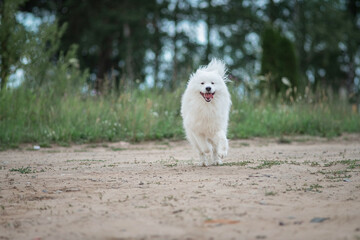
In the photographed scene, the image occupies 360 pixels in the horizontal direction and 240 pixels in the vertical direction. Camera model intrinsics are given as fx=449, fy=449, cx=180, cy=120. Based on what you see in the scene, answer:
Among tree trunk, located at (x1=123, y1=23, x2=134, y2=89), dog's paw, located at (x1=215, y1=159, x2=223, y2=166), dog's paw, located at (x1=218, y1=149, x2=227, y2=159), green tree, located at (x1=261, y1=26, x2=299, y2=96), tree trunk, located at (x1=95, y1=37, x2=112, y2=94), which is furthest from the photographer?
tree trunk, located at (x1=95, y1=37, x2=112, y2=94)

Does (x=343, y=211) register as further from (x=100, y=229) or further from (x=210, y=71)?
(x=210, y=71)

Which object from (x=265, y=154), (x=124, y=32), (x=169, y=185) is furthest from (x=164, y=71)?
(x=169, y=185)

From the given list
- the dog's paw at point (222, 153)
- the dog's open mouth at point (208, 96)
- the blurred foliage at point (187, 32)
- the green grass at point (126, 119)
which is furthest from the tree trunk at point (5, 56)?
the blurred foliage at point (187, 32)

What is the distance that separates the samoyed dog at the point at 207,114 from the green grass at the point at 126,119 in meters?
3.92

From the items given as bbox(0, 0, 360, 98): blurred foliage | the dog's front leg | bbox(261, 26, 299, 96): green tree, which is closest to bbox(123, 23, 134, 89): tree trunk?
bbox(0, 0, 360, 98): blurred foliage

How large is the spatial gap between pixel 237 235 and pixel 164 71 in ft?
92.8

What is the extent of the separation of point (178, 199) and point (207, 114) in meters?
2.57

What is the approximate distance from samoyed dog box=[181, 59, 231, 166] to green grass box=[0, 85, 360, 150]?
392 cm

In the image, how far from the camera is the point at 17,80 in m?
11.5

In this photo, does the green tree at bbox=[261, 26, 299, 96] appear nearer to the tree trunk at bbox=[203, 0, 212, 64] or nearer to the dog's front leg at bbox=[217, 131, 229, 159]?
the tree trunk at bbox=[203, 0, 212, 64]

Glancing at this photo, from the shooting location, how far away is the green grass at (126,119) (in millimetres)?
10227

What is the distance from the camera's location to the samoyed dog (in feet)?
21.7

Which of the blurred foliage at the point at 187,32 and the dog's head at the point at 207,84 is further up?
the blurred foliage at the point at 187,32

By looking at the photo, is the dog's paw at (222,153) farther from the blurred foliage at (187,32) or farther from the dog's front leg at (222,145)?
the blurred foliage at (187,32)
